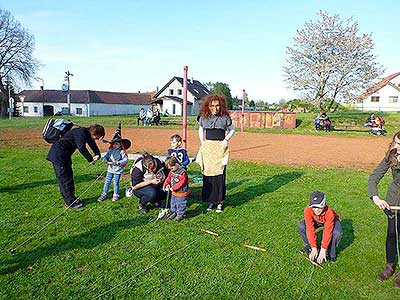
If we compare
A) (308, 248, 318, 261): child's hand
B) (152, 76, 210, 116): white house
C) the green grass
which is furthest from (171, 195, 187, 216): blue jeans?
(152, 76, 210, 116): white house

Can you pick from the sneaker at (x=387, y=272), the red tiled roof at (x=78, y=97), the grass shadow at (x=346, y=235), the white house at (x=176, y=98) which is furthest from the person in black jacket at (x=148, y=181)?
the red tiled roof at (x=78, y=97)

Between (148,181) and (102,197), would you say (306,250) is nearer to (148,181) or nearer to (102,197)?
(148,181)

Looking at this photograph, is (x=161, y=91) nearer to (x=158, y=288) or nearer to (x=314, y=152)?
(x=314, y=152)

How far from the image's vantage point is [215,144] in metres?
5.75

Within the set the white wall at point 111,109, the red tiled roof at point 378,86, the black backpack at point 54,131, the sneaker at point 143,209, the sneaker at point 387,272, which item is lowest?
the sneaker at point 387,272

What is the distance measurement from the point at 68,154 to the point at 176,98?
51886mm

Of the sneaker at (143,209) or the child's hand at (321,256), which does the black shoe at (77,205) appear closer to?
the sneaker at (143,209)

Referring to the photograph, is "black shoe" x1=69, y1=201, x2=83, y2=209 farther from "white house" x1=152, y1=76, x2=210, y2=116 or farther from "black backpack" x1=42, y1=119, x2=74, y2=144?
"white house" x1=152, y1=76, x2=210, y2=116

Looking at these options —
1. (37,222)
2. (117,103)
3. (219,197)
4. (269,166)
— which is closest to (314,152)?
(269,166)

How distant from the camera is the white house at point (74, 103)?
6344 centimetres

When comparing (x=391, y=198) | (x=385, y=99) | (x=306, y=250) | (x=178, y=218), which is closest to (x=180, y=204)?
(x=178, y=218)

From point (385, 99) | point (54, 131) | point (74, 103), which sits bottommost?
point (54, 131)

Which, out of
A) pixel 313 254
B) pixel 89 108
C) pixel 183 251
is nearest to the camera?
pixel 313 254

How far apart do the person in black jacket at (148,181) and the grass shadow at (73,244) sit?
0.42m
